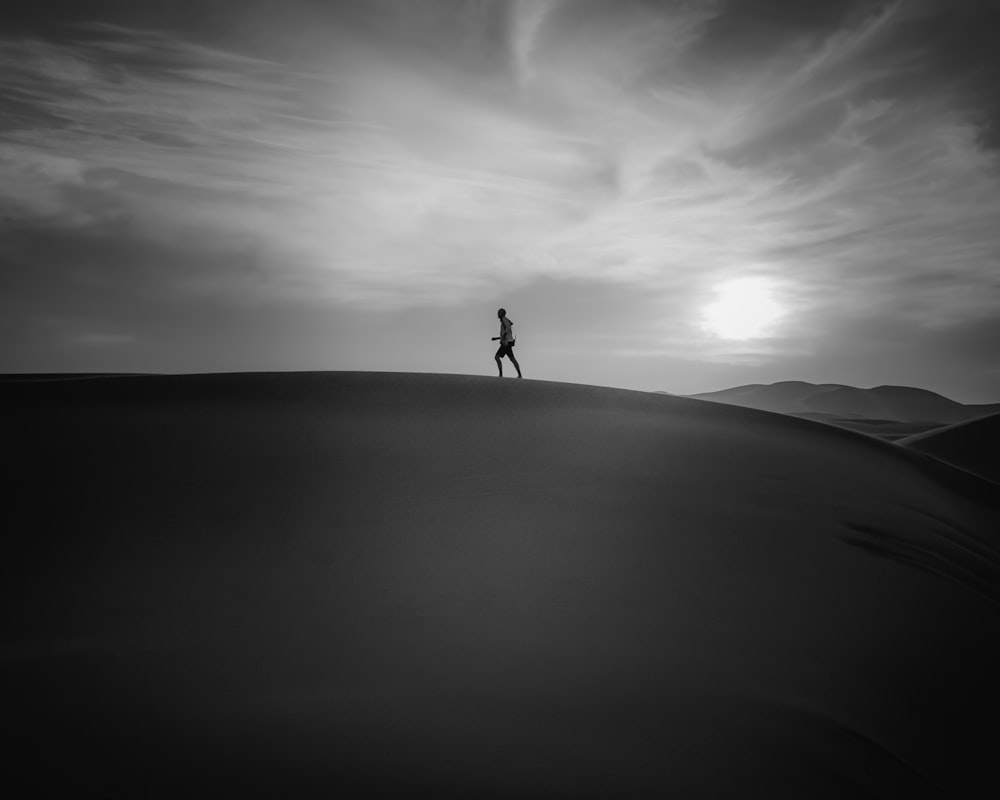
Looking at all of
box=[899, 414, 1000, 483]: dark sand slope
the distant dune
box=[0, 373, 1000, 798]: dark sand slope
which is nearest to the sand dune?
the distant dune

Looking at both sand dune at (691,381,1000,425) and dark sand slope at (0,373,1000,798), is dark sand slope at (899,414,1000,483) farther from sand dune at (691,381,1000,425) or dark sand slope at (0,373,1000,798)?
sand dune at (691,381,1000,425)

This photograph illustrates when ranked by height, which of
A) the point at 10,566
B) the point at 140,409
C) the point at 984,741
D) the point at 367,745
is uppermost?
the point at 140,409

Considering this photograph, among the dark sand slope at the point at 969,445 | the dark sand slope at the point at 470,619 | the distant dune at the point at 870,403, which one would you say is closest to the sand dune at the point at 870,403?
the distant dune at the point at 870,403

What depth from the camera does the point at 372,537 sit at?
10.9 feet

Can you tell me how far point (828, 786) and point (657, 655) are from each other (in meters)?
0.68

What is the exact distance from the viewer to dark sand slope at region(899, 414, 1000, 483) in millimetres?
9406

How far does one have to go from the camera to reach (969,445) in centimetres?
1004

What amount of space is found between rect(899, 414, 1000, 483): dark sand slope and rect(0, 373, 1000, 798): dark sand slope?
5.12m

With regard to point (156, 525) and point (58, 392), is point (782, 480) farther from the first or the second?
point (58, 392)

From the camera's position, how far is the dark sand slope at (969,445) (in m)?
9.41

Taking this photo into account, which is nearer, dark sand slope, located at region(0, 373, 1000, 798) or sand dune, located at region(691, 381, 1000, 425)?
dark sand slope, located at region(0, 373, 1000, 798)

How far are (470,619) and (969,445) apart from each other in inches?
425

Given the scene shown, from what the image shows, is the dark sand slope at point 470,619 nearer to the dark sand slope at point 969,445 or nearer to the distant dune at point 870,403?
the dark sand slope at point 969,445

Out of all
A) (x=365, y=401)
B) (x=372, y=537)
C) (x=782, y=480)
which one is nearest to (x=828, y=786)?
(x=372, y=537)
